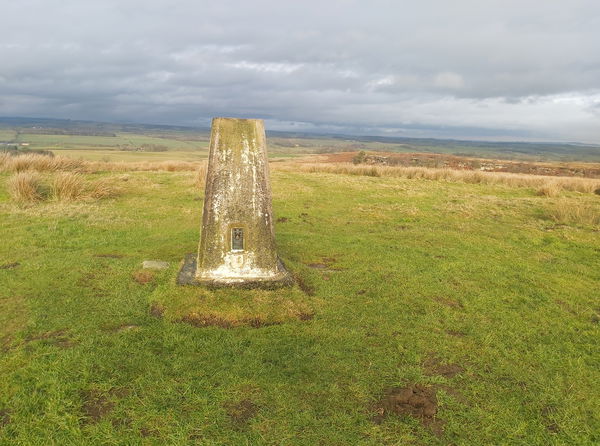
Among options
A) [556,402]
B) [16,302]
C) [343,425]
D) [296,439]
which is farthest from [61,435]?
[556,402]

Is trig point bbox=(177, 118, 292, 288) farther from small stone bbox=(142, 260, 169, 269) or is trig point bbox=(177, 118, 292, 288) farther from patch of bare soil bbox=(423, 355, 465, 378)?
patch of bare soil bbox=(423, 355, 465, 378)

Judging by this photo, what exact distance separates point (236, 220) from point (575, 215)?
39.2 ft

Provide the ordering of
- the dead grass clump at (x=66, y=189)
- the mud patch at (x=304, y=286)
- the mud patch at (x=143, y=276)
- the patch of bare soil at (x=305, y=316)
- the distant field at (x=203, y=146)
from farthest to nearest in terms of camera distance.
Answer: the distant field at (x=203, y=146) → the dead grass clump at (x=66, y=189) → the mud patch at (x=143, y=276) → the mud patch at (x=304, y=286) → the patch of bare soil at (x=305, y=316)

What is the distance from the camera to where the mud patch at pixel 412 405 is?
399 centimetres

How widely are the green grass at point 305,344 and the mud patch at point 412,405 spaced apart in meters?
0.09

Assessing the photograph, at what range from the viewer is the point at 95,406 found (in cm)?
393

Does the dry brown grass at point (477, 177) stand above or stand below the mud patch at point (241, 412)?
above

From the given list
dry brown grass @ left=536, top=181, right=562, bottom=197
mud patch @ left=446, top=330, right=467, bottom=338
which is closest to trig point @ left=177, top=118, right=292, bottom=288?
mud patch @ left=446, top=330, right=467, bottom=338

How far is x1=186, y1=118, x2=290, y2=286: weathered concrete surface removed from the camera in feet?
21.7

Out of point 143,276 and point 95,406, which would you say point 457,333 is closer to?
point 95,406

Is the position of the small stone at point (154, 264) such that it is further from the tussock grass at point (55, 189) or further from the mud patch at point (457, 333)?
the tussock grass at point (55, 189)

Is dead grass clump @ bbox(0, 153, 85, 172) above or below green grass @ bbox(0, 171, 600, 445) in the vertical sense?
above

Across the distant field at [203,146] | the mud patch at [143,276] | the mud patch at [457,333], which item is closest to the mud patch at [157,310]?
the mud patch at [143,276]

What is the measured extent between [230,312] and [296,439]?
2.46m
